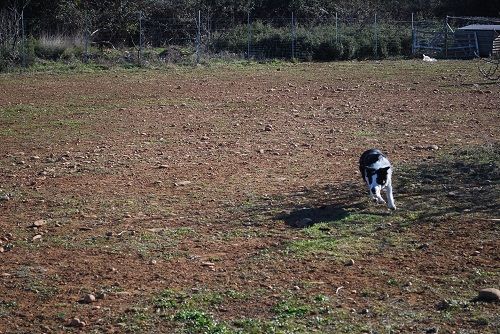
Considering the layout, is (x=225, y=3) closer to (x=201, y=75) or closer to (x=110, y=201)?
(x=201, y=75)

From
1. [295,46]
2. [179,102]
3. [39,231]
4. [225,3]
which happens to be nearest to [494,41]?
[295,46]

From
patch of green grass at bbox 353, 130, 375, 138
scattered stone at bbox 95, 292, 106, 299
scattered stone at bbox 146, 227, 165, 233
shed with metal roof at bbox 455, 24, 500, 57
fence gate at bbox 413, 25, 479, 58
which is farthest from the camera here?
fence gate at bbox 413, 25, 479, 58

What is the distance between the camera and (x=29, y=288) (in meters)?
6.97

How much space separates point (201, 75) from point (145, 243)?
1784 cm

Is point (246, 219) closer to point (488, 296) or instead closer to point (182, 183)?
point (182, 183)

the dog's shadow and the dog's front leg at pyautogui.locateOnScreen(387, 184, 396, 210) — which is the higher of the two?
the dog's front leg at pyautogui.locateOnScreen(387, 184, 396, 210)

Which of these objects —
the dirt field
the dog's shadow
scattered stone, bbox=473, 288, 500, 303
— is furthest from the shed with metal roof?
scattered stone, bbox=473, 288, 500, 303

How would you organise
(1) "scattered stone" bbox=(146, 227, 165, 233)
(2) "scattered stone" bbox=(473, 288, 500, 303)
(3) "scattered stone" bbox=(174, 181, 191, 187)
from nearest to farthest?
(2) "scattered stone" bbox=(473, 288, 500, 303)
(1) "scattered stone" bbox=(146, 227, 165, 233)
(3) "scattered stone" bbox=(174, 181, 191, 187)

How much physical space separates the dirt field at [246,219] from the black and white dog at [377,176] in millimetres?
141

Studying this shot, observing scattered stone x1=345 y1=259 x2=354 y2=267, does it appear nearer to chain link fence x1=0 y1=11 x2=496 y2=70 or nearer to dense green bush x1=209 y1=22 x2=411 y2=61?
chain link fence x1=0 y1=11 x2=496 y2=70

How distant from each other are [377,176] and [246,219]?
1632mm

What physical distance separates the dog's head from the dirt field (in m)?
0.24

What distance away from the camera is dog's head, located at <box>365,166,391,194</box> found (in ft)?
31.1

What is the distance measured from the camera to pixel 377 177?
31.2ft
